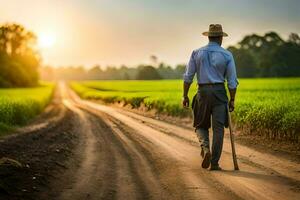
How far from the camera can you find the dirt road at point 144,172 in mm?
6711

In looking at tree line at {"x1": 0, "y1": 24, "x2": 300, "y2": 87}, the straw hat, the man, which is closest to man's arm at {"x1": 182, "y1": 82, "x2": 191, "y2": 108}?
the man

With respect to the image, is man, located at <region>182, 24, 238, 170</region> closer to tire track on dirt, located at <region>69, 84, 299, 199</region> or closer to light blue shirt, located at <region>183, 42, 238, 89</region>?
light blue shirt, located at <region>183, 42, 238, 89</region>

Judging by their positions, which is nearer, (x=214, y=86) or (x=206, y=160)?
(x=206, y=160)

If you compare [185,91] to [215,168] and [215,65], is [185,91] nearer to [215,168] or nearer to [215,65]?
[215,65]

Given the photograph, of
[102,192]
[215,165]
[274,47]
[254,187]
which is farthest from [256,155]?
→ [274,47]

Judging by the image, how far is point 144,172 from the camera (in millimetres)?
8367

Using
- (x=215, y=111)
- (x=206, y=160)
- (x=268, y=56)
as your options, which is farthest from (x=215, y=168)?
(x=268, y=56)

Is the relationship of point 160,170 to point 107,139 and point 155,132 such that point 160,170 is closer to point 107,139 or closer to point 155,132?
point 107,139

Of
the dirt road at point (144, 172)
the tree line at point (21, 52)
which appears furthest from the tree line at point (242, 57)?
the dirt road at point (144, 172)

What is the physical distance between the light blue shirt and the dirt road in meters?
1.68

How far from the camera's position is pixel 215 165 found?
28.3ft

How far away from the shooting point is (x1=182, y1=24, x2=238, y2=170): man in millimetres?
8758

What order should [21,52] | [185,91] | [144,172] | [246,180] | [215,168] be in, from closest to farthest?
1. [246,180]
2. [144,172]
3. [215,168]
4. [185,91]
5. [21,52]

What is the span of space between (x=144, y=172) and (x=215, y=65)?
2.39m
